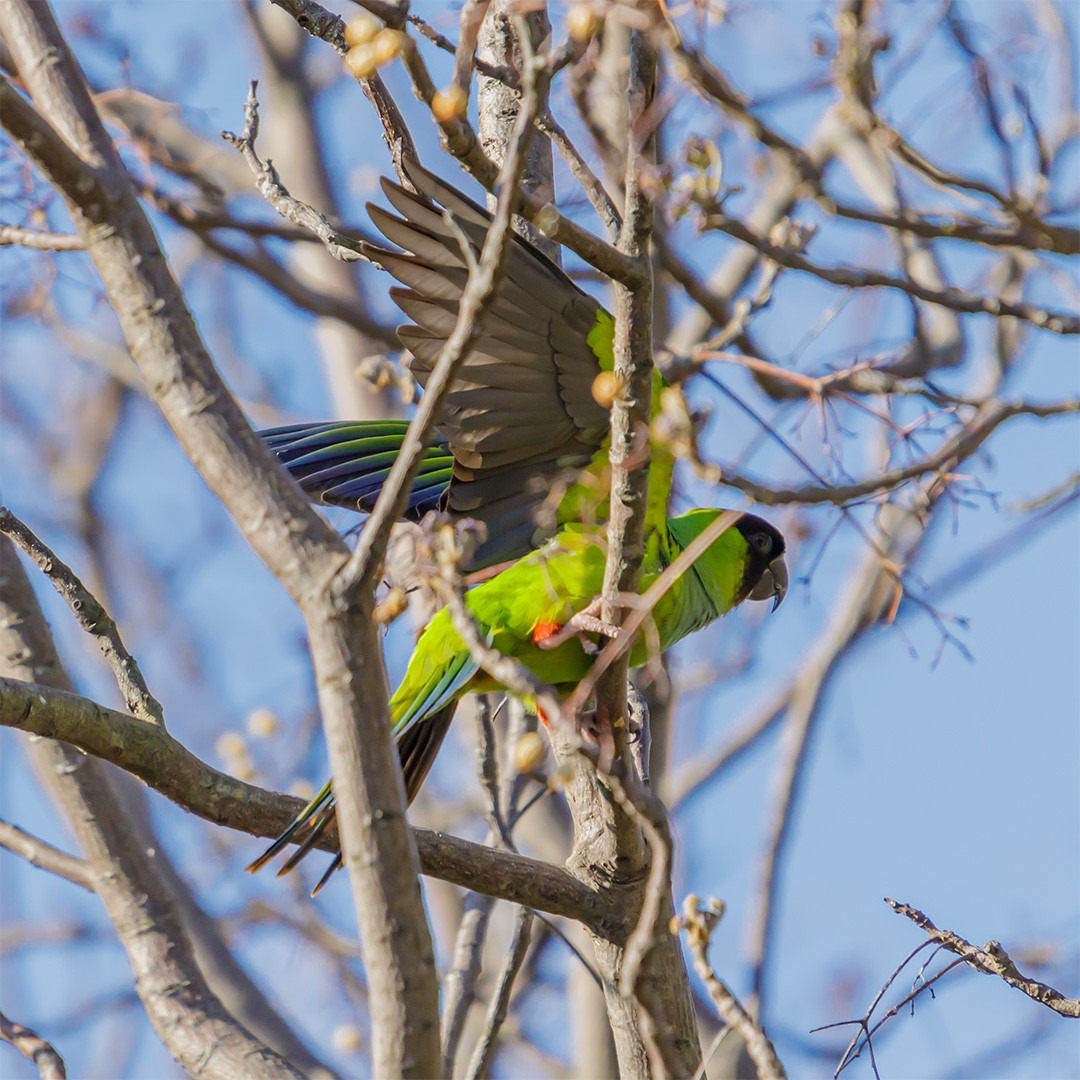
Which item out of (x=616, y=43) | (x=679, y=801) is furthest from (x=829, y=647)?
(x=616, y=43)

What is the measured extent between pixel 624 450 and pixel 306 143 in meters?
5.62

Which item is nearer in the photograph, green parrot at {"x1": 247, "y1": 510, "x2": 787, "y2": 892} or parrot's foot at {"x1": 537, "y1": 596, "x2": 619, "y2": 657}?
parrot's foot at {"x1": 537, "y1": 596, "x2": 619, "y2": 657}

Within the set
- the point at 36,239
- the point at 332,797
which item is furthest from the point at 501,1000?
the point at 36,239

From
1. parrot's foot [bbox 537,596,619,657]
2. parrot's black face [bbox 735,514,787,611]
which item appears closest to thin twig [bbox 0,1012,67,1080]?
parrot's foot [bbox 537,596,619,657]

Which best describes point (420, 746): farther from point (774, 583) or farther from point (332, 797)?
point (774, 583)

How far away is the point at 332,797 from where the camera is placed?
8.82ft

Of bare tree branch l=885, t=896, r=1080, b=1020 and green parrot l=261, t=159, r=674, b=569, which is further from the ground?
green parrot l=261, t=159, r=674, b=569

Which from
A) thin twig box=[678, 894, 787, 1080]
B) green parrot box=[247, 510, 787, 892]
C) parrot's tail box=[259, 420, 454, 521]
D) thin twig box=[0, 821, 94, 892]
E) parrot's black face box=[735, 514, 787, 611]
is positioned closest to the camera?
thin twig box=[678, 894, 787, 1080]

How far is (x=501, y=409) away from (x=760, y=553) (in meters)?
1.50

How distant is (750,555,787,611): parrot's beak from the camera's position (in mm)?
4492

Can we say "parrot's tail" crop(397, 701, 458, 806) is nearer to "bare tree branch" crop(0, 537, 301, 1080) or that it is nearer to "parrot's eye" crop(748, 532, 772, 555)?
"bare tree branch" crop(0, 537, 301, 1080)

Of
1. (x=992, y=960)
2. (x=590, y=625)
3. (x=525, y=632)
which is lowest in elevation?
(x=992, y=960)

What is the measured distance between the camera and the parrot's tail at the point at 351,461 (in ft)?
11.9

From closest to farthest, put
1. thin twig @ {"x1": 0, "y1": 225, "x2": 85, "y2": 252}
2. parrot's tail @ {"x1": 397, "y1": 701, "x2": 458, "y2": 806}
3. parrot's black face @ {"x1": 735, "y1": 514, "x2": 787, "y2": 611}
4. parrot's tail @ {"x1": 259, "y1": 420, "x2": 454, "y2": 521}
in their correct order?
thin twig @ {"x1": 0, "y1": 225, "x2": 85, "y2": 252} < parrot's tail @ {"x1": 397, "y1": 701, "x2": 458, "y2": 806} < parrot's tail @ {"x1": 259, "y1": 420, "x2": 454, "y2": 521} < parrot's black face @ {"x1": 735, "y1": 514, "x2": 787, "y2": 611}
